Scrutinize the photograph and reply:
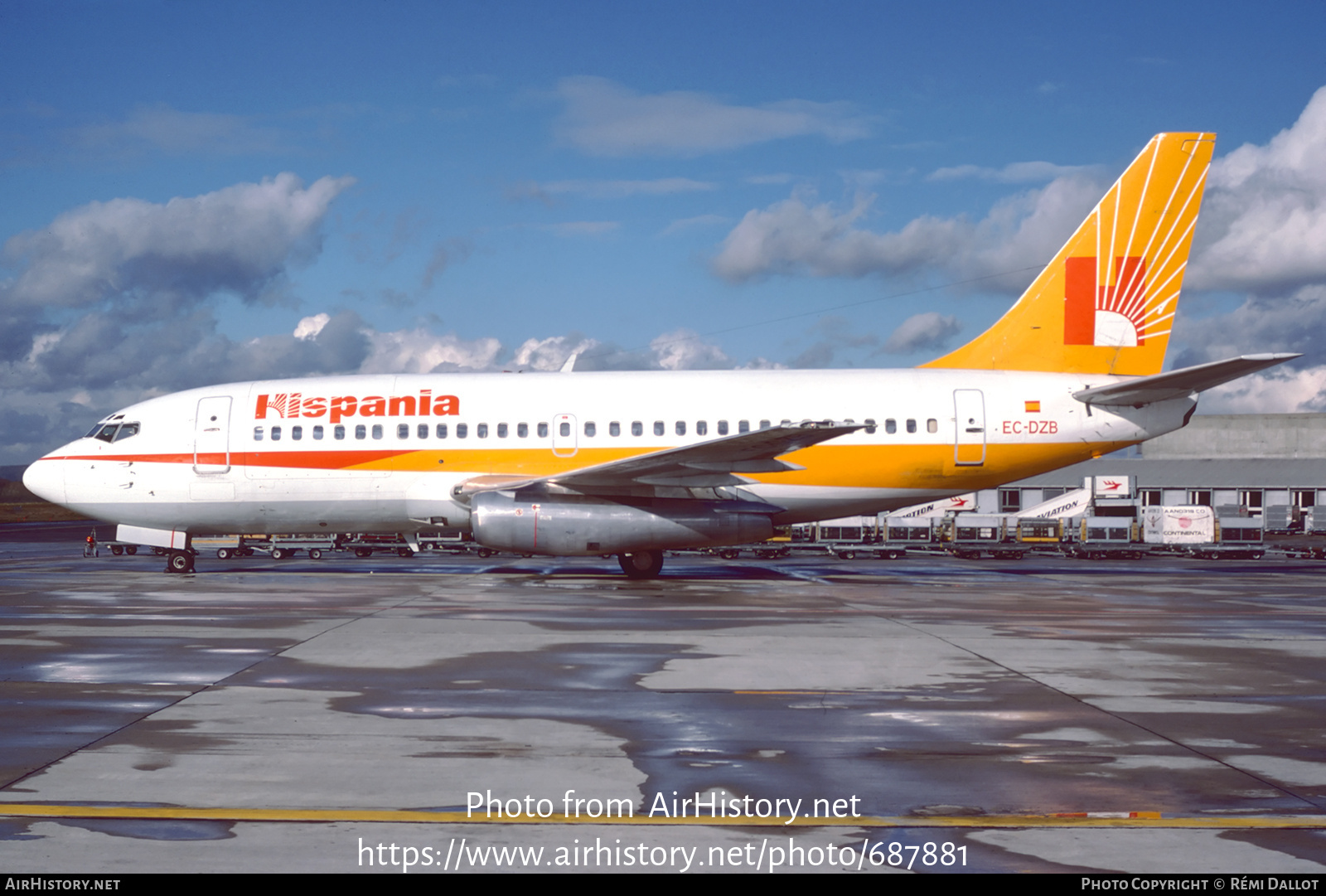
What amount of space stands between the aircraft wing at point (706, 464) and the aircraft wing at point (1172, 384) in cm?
514

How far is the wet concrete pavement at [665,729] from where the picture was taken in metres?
4.93

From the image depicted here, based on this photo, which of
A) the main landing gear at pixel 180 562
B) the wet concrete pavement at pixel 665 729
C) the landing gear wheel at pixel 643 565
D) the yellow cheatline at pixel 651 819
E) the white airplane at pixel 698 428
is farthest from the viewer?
the main landing gear at pixel 180 562

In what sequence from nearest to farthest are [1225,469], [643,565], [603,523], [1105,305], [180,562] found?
[603,523]
[643,565]
[1105,305]
[180,562]
[1225,469]

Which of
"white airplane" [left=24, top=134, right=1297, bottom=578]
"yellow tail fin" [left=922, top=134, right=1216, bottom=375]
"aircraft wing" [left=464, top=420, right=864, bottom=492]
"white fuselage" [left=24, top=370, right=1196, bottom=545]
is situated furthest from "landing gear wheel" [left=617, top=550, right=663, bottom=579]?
"yellow tail fin" [left=922, top=134, right=1216, bottom=375]

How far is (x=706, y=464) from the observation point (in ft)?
64.8

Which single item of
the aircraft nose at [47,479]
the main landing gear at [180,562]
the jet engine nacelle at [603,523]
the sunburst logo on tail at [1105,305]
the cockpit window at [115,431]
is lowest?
the main landing gear at [180,562]

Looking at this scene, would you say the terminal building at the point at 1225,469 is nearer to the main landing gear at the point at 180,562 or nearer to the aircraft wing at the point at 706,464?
the aircraft wing at the point at 706,464

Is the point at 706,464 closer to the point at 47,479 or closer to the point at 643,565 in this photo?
the point at 643,565

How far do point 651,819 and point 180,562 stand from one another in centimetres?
2058

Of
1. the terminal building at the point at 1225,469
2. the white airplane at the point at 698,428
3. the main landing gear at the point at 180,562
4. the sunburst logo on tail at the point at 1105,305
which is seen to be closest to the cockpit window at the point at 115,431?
the white airplane at the point at 698,428

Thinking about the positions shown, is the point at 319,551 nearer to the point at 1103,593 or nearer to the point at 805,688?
the point at 1103,593

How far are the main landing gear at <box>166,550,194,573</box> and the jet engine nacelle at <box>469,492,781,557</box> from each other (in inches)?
305

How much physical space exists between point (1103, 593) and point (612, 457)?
9.82 meters

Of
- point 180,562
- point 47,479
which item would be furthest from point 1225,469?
point 47,479
